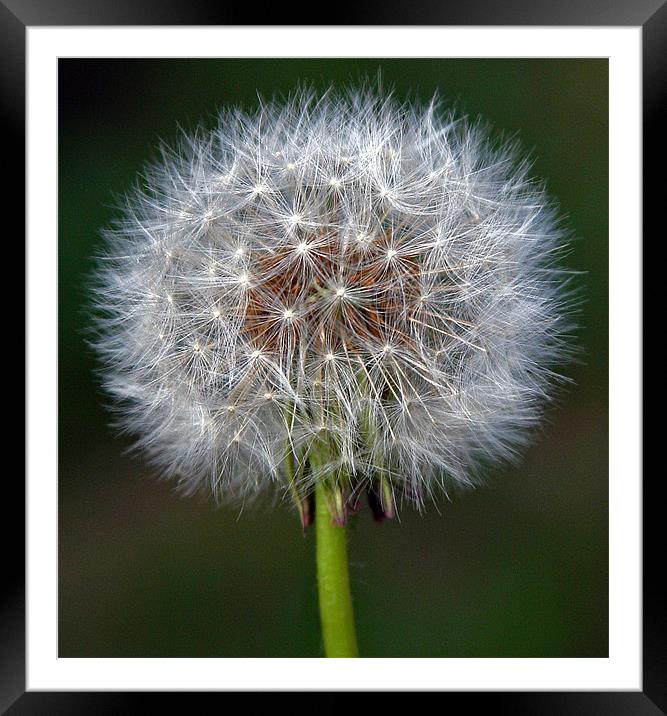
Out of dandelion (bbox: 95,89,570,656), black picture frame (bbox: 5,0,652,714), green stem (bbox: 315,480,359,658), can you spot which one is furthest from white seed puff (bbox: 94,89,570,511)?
black picture frame (bbox: 5,0,652,714)

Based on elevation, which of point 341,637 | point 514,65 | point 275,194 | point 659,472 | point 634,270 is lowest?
point 341,637

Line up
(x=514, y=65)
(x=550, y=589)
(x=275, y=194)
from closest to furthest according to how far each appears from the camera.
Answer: (x=275, y=194)
(x=514, y=65)
(x=550, y=589)

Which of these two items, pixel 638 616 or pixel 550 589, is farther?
pixel 550 589

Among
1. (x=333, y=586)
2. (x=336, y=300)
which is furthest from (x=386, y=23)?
(x=333, y=586)

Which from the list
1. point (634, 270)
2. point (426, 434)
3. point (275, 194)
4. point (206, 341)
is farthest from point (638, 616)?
point (275, 194)

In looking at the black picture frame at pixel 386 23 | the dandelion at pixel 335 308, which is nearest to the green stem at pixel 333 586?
the dandelion at pixel 335 308

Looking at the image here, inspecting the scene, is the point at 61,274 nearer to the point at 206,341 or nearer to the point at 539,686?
the point at 206,341

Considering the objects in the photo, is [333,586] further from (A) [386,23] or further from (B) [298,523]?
(A) [386,23]
